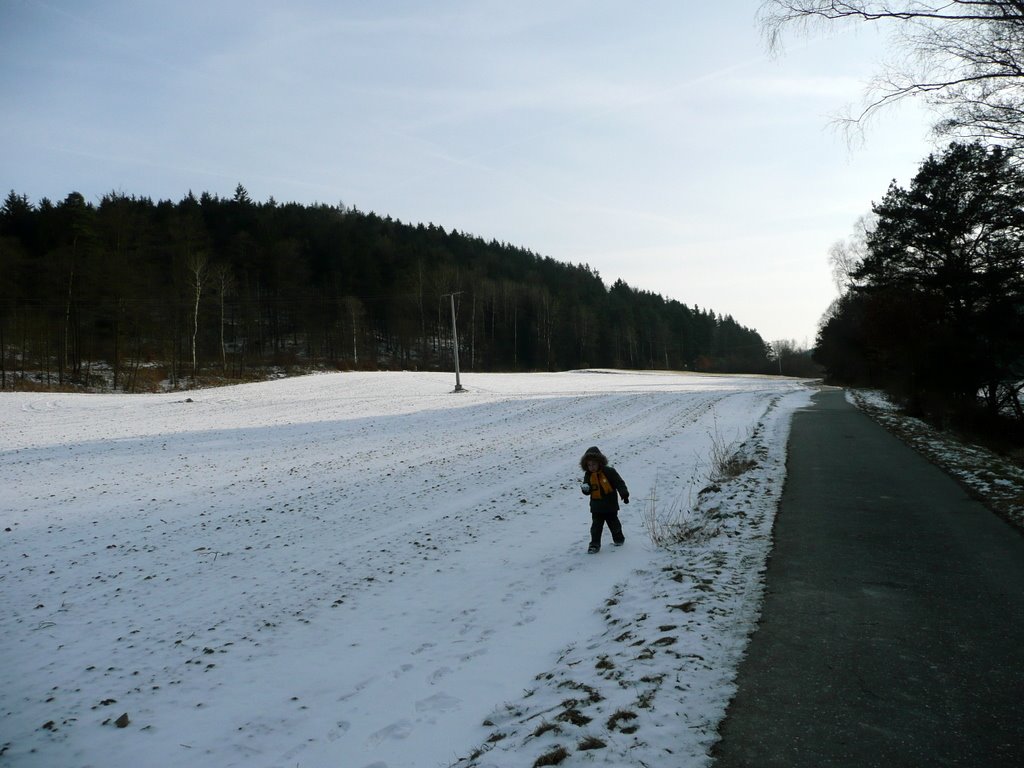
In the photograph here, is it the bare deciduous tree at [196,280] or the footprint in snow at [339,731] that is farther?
the bare deciduous tree at [196,280]

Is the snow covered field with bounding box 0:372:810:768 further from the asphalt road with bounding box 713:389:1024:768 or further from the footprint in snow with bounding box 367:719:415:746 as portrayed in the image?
the asphalt road with bounding box 713:389:1024:768

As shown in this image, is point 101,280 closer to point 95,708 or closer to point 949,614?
point 95,708

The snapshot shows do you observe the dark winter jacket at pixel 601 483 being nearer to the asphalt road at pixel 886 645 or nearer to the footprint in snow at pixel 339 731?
the asphalt road at pixel 886 645

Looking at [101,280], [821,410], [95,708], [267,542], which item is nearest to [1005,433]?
[821,410]

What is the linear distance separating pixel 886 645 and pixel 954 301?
991 inches

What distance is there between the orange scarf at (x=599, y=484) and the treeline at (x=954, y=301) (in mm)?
18289

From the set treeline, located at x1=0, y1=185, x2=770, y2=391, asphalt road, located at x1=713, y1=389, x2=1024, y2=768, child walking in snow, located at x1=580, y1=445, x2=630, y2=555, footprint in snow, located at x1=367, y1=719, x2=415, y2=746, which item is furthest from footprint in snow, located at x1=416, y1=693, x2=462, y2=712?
treeline, located at x1=0, y1=185, x2=770, y2=391

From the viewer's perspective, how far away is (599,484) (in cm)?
879

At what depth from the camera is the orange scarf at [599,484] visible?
8.78m

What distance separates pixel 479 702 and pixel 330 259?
74.4 m

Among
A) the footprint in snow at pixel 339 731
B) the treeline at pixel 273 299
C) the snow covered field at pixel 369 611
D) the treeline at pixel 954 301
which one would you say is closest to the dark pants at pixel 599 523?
the snow covered field at pixel 369 611

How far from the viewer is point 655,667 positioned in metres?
4.79

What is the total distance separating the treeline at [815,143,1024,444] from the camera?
74.4ft

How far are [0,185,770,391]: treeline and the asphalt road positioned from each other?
116ft
